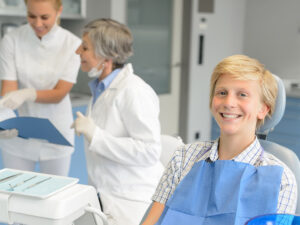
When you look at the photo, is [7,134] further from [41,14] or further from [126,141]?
[41,14]

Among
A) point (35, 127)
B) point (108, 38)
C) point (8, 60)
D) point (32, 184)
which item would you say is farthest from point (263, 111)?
point (8, 60)

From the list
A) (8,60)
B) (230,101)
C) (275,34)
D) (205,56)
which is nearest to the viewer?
(230,101)

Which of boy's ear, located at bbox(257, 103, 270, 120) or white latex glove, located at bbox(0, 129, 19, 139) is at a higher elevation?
boy's ear, located at bbox(257, 103, 270, 120)

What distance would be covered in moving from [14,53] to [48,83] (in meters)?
0.25

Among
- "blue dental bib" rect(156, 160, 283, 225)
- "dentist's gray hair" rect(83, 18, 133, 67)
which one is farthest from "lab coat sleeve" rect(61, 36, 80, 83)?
"blue dental bib" rect(156, 160, 283, 225)

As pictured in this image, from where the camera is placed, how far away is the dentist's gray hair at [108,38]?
1872 mm

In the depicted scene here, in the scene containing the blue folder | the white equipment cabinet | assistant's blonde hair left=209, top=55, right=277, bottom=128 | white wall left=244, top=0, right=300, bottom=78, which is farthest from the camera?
white wall left=244, top=0, right=300, bottom=78

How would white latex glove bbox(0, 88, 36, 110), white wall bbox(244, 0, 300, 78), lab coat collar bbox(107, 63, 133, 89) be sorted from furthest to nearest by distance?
white wall bbox(244, 0, 300, 78)
white latex glove bbox(0, 88, 36, 110)
lab coat collar bbox(107, 63, 133, 89)

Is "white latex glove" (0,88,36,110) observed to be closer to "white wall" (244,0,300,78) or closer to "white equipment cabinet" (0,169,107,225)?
"white equipment cabinet" (0,169,107,225)

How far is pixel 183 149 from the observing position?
142cm

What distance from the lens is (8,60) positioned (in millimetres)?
2287

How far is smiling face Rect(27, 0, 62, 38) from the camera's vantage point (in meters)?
2.12

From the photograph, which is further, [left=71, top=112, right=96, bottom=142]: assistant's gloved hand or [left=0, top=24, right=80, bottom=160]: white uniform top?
[left=0, top=24, right=80, bottom=160]: white uniform top

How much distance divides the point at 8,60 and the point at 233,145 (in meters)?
1.47
